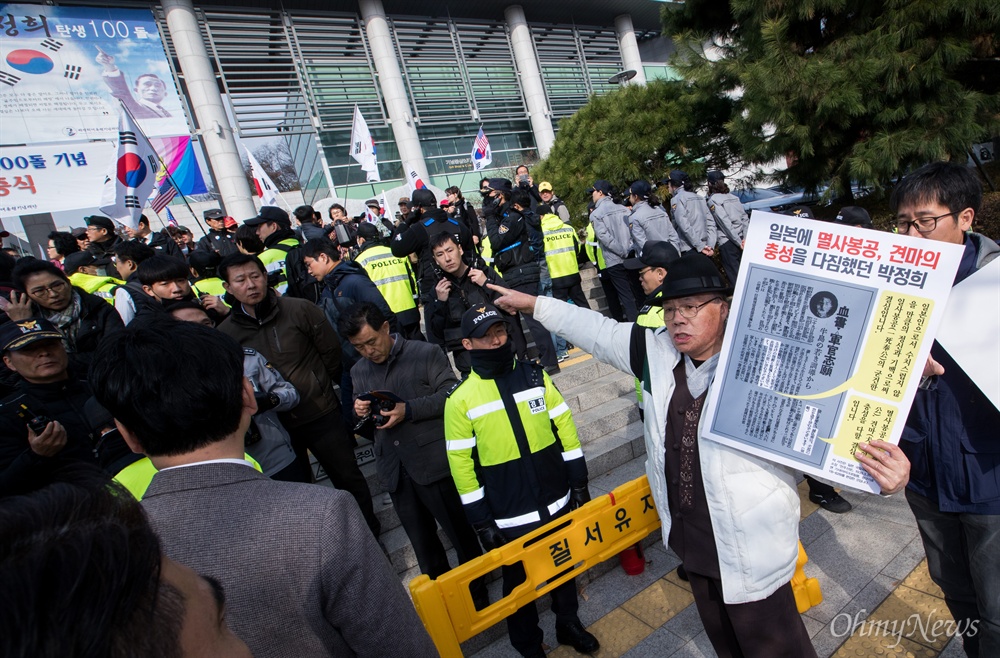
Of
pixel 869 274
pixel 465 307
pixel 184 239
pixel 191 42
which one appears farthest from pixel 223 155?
pixel 869 274

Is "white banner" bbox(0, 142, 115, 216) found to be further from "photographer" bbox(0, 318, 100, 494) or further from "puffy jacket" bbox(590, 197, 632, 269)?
"puffy jacket" bbox(590, 197, 632, 269)

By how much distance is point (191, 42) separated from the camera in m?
15.6

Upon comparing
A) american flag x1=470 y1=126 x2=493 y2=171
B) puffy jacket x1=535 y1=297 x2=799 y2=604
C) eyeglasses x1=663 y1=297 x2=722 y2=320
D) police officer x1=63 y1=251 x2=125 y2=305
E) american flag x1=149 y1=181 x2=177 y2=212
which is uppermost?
american flag x1=470 y1=126 x2=493 y2=171

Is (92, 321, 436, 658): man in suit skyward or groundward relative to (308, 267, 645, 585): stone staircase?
skyward

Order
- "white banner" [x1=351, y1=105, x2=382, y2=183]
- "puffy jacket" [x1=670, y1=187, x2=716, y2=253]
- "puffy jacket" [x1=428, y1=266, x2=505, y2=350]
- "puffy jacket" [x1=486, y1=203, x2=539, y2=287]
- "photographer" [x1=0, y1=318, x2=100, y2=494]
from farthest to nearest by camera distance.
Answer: "white banner" [x1=351, y1=105, x2=382, y2=183] → "puffy jacket" [x1=670, y1=187, x2=716, y2=253] → "puffy jacket" [x1=486, y1=203, x2=539, y2=287] → "puffy jacket" [x1=428, y1=266, x2=505, y2=350] → "photographer" [x1=0, y1=318, x2=100, y2=494]

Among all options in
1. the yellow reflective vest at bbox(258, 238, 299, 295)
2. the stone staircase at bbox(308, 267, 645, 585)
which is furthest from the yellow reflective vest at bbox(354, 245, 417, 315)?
the stone staircase at bbox(308, 267, 645, 585)

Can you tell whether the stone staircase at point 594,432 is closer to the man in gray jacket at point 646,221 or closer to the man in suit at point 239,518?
the man in gray jacket at point 646,221

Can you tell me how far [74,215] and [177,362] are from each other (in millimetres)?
16557

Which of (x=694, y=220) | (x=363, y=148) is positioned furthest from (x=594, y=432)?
(x=363, y=148)

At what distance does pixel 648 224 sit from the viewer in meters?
6.84

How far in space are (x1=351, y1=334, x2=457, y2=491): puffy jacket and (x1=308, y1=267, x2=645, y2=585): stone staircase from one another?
2.97ft

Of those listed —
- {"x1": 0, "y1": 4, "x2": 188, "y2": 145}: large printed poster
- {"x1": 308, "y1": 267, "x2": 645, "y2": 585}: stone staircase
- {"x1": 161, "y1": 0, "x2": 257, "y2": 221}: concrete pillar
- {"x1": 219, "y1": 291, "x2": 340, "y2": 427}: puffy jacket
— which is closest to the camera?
{"x1": 219, "y1": 291, "x2": 340, "y2": 427}: puffy jacket

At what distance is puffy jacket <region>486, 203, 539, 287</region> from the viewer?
6199 mm

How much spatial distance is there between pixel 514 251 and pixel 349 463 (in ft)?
11.4
